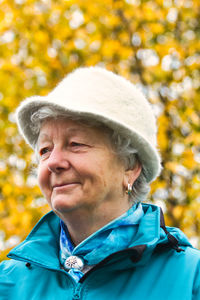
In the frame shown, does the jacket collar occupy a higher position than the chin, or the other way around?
the chin

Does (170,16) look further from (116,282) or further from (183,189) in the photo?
(116,282)

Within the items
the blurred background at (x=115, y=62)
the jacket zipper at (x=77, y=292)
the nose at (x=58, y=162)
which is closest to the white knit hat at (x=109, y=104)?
the nose at (x=58, y=162)

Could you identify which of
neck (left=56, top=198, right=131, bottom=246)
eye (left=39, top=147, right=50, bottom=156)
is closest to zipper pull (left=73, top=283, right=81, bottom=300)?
neck (left=56, top=198, right=131, bottom=246)

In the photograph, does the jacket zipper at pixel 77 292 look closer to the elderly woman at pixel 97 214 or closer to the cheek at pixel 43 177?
the elderly woman at pixel 97 214

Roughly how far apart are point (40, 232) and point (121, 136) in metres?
0.66

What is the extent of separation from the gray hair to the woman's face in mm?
24

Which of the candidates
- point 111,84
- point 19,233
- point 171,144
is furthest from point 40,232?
point 171,144

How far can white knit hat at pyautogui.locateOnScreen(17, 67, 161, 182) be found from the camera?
181 cm

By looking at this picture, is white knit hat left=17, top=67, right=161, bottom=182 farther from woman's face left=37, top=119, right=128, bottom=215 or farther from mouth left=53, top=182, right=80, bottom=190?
mouth left=53, top=182, right=80, bottom=190

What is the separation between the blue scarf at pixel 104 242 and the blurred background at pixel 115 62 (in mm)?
1884

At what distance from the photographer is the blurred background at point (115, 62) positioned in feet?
12.9

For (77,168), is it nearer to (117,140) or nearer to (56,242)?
(117,140)

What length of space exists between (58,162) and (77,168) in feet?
0.30

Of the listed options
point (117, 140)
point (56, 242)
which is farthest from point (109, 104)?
point (56, 242)
